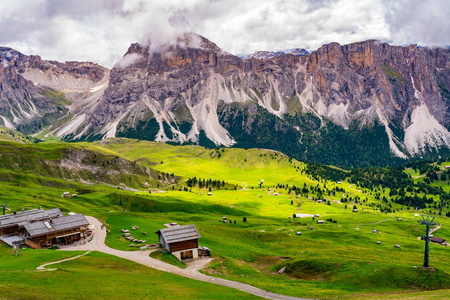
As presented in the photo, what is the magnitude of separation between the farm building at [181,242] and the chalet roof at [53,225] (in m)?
25.0

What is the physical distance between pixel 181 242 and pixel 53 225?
1361 inches

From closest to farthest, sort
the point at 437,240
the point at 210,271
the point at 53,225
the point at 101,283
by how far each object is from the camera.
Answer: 1. the point at 101,283
2. the point at 210,271
3. the point at 53,225
4. the point at 437,240

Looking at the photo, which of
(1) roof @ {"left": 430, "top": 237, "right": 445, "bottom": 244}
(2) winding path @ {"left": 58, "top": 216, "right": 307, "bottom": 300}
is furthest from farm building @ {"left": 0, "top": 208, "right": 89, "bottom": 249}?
(1) roof @ {"left": 430, "top": 237, "right": 445, "bottom": 244}

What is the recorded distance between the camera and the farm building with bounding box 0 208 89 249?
80.4 m

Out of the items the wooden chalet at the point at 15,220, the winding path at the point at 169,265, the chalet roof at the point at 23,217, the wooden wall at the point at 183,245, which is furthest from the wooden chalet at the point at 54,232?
the wooden wall at the point at 183,245

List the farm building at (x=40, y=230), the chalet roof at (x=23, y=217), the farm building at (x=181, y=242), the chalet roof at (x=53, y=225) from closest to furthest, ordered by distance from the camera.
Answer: the farm building at (x=181, y=242)
the farm building at (x=40, y=230)
the chalet roof at (x=53, y=225)
the chalet roof at (x=23, y=217)

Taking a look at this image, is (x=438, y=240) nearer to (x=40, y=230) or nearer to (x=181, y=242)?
(x=181, y=242)

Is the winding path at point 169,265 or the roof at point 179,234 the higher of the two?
the roof at point 179,234

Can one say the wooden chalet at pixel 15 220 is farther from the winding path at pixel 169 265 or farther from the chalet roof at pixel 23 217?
the winding path at pixel 169 265

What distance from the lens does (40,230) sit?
81.2m

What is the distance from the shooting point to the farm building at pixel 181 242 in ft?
242

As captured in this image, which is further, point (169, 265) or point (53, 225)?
point (53, 225)

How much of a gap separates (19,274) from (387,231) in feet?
489

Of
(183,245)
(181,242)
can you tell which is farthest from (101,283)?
(183,245)
